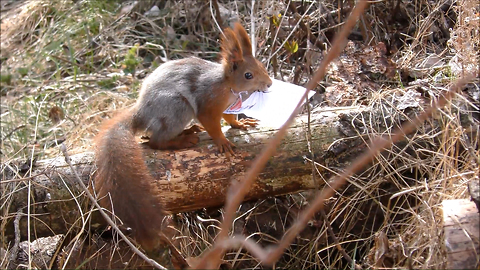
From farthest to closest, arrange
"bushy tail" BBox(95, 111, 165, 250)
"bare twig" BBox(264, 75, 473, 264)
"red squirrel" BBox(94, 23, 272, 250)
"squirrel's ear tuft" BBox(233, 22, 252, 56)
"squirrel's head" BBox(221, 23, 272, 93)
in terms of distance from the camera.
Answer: "squirrel's head" BBox(221, 23, 272, 93) < "squirrel's ear tuft" BBox(233, 22, 252, 56) < "red squirrel" BBox(94, 23, 272, 250) < "bushy tail" BBox(95, 111, 165, 250) < "bare twig" BBox(264, 75, 473, 264)

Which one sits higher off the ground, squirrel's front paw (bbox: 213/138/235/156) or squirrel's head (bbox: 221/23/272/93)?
squirrel's head (bbox: 221/23/272/93)

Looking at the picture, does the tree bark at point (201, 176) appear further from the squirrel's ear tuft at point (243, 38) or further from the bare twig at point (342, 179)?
the bare twig at point (342, 179)

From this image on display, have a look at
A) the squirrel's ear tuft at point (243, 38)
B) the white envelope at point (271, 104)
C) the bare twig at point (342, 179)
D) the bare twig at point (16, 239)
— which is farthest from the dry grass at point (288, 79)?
the bare twig at point (342, 179)

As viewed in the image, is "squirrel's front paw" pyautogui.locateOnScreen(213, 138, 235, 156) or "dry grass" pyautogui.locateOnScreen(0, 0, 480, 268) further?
"squirrel's front paw" pyautogui.locateOnScreen(213, 138, 235, 156)

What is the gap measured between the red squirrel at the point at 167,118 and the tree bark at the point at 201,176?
98 millimetres

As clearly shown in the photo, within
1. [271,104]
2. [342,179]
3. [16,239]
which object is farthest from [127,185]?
[342,179]

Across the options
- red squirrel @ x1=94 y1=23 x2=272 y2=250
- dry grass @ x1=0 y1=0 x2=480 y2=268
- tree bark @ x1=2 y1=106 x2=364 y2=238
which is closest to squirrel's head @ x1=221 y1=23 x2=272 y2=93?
red squirrel @ x1=94 y1=23 x2=272 y2=250

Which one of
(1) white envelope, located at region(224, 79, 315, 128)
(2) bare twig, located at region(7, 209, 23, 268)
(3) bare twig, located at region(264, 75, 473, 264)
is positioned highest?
(3) bare twig, located at region(264, 75, 473, 264)

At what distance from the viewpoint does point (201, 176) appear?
249 cm

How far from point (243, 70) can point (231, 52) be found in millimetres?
129

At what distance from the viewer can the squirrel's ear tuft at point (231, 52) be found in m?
2.85

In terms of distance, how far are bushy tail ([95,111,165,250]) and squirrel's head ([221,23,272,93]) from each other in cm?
74

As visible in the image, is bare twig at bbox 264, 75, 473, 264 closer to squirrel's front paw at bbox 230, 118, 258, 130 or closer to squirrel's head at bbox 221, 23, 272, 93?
squirrel's front paw at bbox 230, 118, 258, 130

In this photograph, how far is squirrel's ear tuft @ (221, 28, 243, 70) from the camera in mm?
2851
